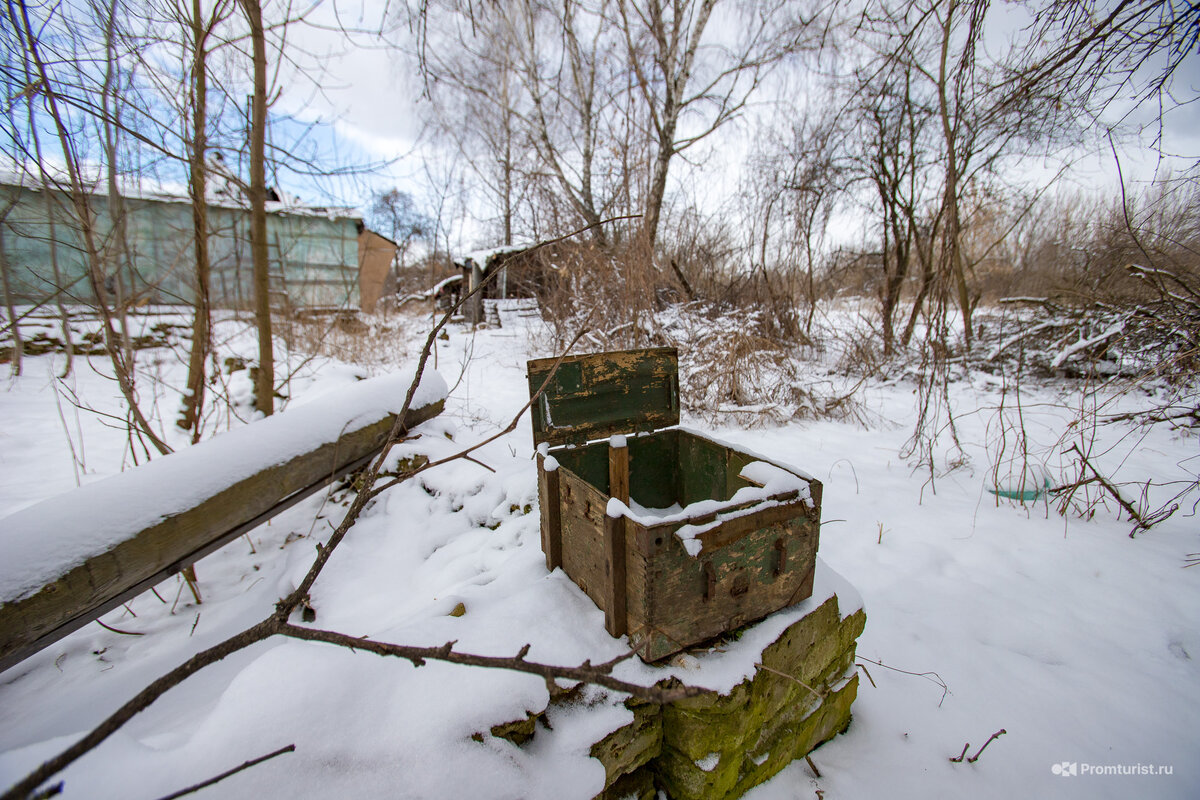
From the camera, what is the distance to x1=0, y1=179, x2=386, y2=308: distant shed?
105 inches

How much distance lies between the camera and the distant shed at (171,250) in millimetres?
2676

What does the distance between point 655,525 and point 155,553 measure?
1.97 meters

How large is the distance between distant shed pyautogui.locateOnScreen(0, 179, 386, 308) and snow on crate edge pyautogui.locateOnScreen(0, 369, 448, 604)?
108cm

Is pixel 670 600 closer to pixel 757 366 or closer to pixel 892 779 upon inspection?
pixel 892 779

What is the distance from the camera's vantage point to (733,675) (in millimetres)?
1382

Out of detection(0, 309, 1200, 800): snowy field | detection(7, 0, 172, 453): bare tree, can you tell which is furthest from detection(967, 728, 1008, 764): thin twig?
detection(7, 0, 172, 453): bare tree

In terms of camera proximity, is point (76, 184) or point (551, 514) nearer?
point (551, 514)

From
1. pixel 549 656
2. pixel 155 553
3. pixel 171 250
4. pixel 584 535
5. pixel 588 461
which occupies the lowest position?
pixel 549 656

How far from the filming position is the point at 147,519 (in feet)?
5.80

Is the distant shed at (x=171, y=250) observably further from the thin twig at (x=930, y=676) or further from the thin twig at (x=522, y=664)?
the thin twig at (x=930, y=676)

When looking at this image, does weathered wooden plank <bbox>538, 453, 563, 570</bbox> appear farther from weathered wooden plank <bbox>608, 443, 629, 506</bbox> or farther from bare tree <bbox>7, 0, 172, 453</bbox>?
bare tree <bbox>7, 0, 172, 453</bbox>

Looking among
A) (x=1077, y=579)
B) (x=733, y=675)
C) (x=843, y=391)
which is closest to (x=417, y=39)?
(x=733, y=675)

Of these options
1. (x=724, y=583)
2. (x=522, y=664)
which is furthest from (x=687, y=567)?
(x=522, y=664)

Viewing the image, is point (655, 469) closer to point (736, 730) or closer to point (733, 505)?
point (733, 505)
